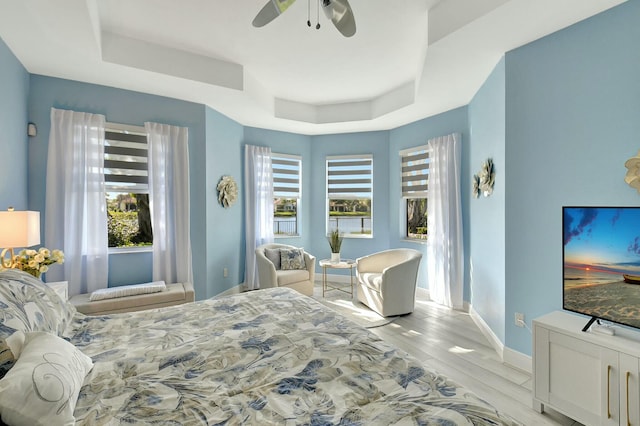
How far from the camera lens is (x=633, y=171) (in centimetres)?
191

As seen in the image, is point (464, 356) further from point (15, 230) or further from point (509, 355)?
point (15, 230)

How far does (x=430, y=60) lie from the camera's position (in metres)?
2.83

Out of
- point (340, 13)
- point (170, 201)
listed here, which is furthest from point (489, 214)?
point (170, 201)

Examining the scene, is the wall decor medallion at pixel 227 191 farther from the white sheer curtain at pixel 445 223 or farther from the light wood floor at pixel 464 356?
the white sheer curtain at pixel 445 223

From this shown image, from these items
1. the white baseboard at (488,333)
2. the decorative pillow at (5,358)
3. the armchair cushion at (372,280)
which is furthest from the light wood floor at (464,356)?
the decorative pillow at (5,358)

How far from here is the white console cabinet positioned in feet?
5.43

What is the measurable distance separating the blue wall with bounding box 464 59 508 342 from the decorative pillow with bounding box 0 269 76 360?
3287mm

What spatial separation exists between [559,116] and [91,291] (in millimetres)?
4845

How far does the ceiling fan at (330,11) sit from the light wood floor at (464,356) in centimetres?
257

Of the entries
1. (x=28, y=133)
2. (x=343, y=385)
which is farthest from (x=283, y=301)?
(x=28, y=133)

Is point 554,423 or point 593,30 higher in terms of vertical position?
point 593,30

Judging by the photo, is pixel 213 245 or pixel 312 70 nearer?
pixel 312 70

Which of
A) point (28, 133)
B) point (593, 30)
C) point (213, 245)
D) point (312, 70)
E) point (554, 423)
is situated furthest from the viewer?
point (213, 245)

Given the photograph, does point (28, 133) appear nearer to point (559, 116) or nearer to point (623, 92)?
point (559, 116)
